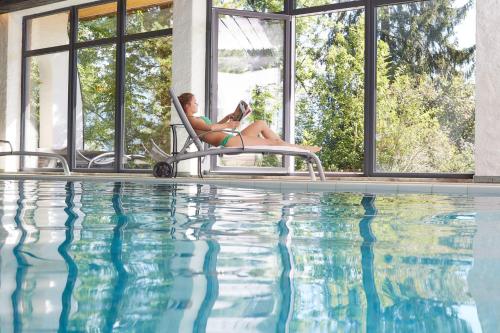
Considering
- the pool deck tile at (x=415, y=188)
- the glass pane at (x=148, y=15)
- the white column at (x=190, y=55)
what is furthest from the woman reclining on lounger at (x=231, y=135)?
the glass pane at (x=148, y=15)

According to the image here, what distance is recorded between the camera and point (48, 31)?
10.9 m

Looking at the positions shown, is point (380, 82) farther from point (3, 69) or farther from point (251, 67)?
point (3, 69)

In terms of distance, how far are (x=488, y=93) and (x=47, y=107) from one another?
7.21 metres

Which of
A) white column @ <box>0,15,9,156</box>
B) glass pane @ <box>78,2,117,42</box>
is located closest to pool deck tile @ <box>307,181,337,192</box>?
glass pane @ <box>78,2,117,42</box>

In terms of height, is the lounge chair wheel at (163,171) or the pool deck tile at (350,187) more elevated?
the lounge chair wheel at (163,171)

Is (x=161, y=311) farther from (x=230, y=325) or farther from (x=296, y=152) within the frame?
(x=296, y=152)

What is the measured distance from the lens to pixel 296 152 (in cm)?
623

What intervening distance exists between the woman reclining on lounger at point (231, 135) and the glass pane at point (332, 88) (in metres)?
4.78

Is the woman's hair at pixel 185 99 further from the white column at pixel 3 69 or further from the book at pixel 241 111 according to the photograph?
the white column at pixel 3 69

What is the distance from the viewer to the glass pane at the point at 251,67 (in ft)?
26.8

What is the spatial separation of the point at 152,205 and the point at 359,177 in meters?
4.45

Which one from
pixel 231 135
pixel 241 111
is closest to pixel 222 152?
pixel 231 135

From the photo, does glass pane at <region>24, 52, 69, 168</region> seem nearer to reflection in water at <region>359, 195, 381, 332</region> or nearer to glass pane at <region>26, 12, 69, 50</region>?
glass pane at <region>26, 12, 69, 50</region>

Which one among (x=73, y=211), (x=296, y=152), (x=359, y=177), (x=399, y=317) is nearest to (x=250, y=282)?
(x=399, y=317)
